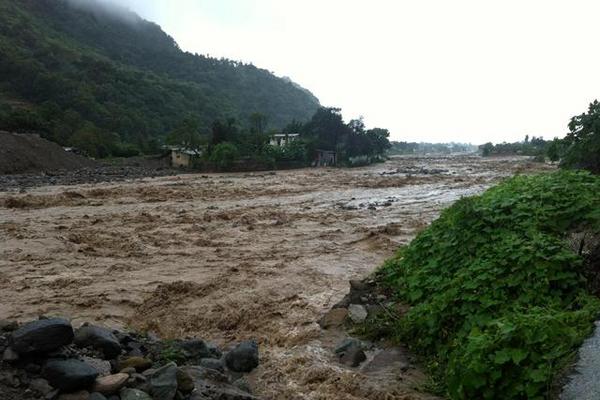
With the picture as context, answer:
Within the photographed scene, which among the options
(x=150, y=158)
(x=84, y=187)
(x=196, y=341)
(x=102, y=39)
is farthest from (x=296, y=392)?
(x=102, y=39)

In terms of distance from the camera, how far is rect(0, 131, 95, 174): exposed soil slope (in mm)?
32938

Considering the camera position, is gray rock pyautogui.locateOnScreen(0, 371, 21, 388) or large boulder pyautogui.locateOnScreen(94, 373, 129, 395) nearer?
gray rock pyautogui.locateOnScreen(0, 371, 21, 388)

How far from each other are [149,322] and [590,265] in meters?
5.42

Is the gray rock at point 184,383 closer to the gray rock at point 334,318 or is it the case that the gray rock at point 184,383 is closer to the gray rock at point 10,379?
the gray rock at point 10,379

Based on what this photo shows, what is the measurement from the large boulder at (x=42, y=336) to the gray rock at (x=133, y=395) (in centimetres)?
82

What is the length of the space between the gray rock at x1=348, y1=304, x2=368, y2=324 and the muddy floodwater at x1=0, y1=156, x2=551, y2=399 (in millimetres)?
452

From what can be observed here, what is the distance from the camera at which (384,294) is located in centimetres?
640

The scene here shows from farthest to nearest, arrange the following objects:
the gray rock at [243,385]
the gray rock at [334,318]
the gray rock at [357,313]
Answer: the gray rock at [334,318], the gray rock at [357,313], the gray rock at [243,385]

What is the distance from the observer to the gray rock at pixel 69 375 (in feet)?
11.8

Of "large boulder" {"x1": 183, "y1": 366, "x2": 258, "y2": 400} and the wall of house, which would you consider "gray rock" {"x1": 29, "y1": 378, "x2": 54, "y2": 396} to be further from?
the wall of house

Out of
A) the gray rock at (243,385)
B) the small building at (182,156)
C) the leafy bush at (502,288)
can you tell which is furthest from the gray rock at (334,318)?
the small building at (182,156)

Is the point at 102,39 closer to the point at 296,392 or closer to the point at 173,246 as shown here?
the point at 173,246

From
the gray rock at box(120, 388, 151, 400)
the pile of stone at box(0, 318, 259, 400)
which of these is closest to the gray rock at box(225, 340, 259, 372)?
the pile of stone at box(0, 318, 259, 400)

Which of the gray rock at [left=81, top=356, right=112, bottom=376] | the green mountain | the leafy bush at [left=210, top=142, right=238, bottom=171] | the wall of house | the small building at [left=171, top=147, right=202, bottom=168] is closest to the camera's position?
the gray rock at [left=81, top=356, right=112, bottom=376]
